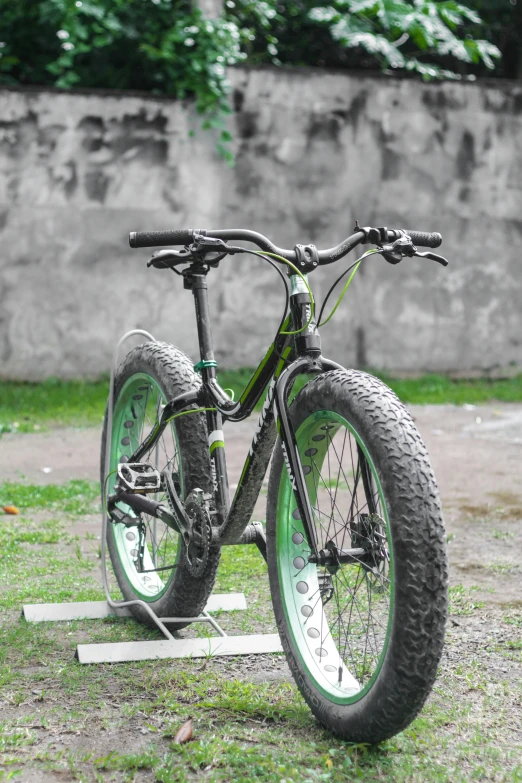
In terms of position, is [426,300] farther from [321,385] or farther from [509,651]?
[321,385]

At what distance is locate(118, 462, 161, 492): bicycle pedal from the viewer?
131 inches

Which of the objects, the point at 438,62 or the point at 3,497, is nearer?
the point at 3,497

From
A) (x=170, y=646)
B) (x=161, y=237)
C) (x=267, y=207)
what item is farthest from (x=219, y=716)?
(x=267, y=207)

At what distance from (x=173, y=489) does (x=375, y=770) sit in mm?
1102

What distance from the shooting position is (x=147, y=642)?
10.4 ft

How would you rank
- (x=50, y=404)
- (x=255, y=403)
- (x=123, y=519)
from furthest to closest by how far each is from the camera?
1. (x=50, y=404)
2. (x=123, y=519)
3. (x=255, y=403)

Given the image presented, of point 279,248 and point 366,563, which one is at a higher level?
point 279,248

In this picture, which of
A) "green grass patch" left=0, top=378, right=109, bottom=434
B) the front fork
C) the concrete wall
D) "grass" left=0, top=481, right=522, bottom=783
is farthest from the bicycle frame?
the concrete wall

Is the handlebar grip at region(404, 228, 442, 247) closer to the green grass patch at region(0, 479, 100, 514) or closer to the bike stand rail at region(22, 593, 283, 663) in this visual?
the bike stand rail at region(22, 593, 283, 663)

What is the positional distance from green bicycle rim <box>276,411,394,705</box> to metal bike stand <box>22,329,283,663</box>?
0.45 metres

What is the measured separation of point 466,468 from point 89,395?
3.35 metres

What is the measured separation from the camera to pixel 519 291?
958 centimetres

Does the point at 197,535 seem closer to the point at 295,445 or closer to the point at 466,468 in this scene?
the point at 295,445

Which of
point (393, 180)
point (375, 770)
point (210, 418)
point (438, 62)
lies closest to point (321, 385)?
point (210, 418)
